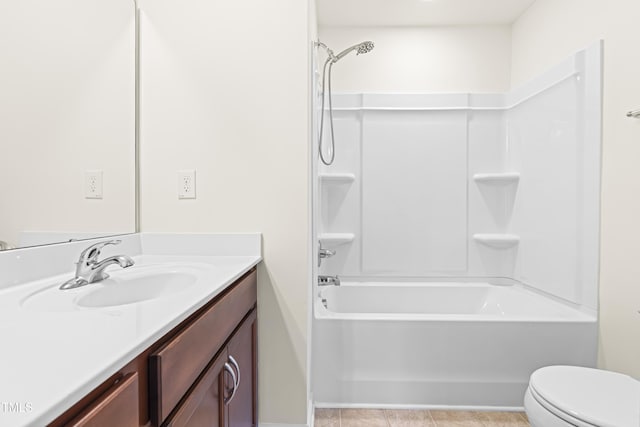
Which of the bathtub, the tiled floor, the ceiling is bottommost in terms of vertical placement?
the tiled floor

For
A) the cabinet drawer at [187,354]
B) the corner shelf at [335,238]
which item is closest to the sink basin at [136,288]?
the cabinet drawer at [187,354]

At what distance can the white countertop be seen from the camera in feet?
1.35

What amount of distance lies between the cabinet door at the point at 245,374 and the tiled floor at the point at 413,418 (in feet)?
1.78

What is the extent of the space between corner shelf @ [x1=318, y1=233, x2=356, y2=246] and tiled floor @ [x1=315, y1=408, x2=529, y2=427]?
111 cm

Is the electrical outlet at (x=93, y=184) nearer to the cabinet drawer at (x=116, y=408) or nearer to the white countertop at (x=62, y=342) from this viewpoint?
the white countertop at (x=62, y=342)

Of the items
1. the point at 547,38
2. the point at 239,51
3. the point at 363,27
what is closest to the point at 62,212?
the point at 239,51

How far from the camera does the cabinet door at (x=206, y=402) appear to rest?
0.79 m

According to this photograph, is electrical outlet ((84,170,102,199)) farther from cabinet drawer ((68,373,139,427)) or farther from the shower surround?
the shower surround

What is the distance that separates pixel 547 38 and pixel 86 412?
2.87 metres

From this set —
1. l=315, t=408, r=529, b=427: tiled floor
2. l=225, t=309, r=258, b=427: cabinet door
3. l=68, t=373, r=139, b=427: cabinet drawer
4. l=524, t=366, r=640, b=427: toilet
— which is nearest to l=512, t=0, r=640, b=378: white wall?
l=524, t=366, r=640, b=427: toilet

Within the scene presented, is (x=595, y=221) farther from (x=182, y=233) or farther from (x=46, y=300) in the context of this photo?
(x=46, y=300)

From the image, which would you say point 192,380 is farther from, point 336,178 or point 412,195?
point 412,195

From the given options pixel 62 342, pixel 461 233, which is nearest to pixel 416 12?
pixel 461 233

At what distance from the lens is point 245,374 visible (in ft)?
4.42
